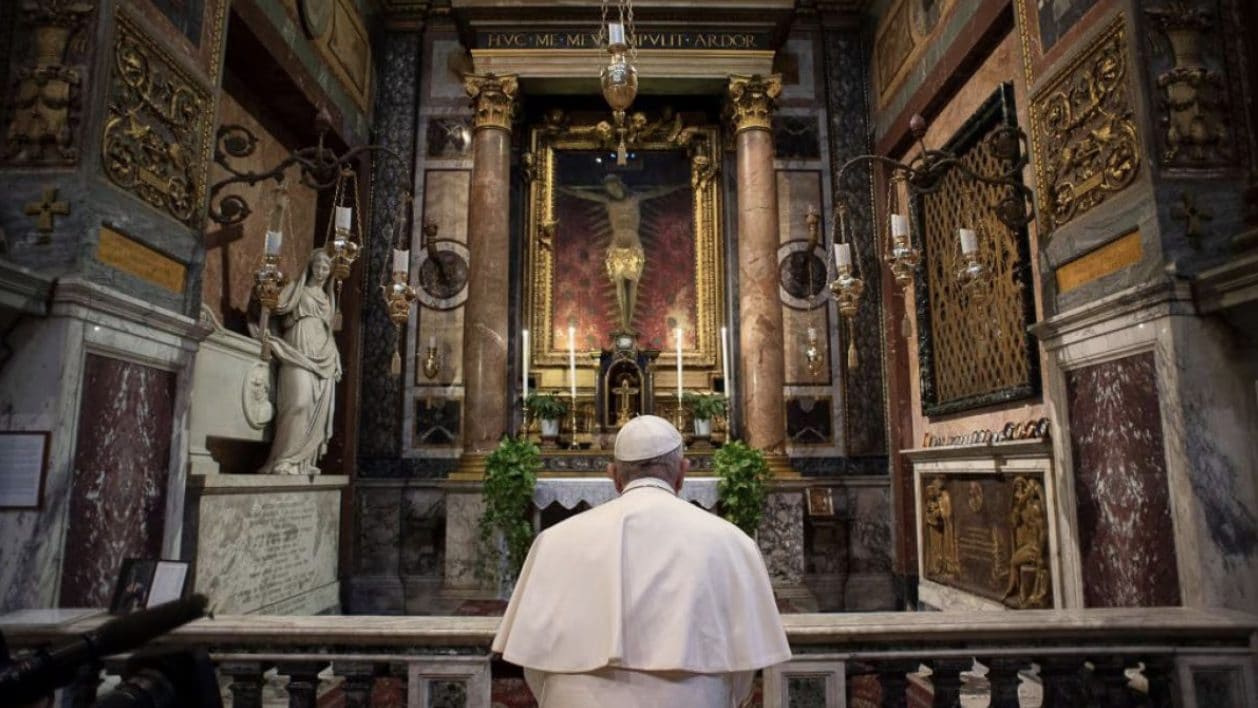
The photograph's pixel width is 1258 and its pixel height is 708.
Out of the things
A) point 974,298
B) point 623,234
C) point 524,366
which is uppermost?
point 623,234

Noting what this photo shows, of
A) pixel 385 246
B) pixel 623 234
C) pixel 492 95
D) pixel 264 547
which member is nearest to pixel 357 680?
pixel 264 547

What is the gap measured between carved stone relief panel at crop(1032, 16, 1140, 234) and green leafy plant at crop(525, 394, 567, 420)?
209 inches

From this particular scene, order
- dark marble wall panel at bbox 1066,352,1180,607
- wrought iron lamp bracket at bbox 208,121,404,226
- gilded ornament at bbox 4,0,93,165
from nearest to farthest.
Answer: dark marble wall panel at bbox 1066,352,1180,607 < gilded ornament at bbox 4,0,93,165 < wrought iron lamp bracket at bbox 208,121,404,226

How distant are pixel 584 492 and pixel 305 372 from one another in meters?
2.89

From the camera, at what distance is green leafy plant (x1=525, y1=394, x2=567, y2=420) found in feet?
28.8

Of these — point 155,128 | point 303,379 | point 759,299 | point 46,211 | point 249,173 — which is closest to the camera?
point 46,211

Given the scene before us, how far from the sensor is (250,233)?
750 centimetres

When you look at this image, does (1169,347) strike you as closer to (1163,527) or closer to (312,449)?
(1163,527)

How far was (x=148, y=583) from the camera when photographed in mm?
2316

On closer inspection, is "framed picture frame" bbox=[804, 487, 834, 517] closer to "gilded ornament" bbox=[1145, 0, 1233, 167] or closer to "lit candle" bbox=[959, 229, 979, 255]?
"lit candle" bbox=[959, 229, 979, 255]

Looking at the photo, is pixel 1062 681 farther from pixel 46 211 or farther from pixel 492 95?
pixel 492 95

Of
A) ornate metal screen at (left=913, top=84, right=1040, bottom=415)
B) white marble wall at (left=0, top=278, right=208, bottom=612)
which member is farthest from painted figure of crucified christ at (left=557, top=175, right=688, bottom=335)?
white marble wall at (left=0, top=278, right=208, bottom=612)

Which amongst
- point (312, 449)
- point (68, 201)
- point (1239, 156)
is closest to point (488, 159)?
point (312, 449)

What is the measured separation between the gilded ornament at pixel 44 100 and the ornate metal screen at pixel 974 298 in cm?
571
